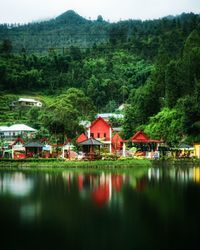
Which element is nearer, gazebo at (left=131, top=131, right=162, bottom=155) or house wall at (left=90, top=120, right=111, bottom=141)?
gazebo at (left=131, top=131, right=162, bottom=155)

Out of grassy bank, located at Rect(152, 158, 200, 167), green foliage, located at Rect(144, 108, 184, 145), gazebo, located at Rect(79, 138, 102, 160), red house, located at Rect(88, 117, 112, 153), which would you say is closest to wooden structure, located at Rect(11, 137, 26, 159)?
gazebo, located at Rect(79, 138, 102, 160)

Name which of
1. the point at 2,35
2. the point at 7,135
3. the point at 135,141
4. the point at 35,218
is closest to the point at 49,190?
A: the point at 35,218

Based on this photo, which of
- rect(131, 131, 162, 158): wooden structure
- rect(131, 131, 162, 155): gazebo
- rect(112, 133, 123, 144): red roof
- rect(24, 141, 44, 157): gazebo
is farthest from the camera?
rect(112, 133, 123, 144): red roof

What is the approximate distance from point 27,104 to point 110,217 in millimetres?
80749

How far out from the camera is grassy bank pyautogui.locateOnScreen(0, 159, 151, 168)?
45.4 metres

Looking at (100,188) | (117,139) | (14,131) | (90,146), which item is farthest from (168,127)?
(100,188)

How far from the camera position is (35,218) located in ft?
57.6

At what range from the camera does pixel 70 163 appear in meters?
45.5

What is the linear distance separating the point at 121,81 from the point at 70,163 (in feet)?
234

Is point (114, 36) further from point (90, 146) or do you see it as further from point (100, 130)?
point (90, 146)

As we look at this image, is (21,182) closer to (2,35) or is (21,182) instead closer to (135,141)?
(135,141)

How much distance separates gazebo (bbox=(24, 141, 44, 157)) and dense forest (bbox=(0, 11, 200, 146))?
6204 millimetres

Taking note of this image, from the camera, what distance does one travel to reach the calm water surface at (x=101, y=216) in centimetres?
1407

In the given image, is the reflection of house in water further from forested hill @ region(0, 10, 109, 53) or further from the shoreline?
forested hill @ region(0, 10, 109, 53)
